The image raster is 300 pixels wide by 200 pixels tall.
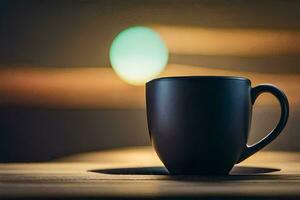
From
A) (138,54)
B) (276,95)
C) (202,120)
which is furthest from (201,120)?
(138,54)

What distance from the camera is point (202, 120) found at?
0.71 metres

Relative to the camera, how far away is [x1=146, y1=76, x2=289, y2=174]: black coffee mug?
0.71 meters

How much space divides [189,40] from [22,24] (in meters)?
0.34

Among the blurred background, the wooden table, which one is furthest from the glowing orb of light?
the wooden table

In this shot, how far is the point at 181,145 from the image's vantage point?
72 centimetres

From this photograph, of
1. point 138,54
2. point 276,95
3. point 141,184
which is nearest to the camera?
point 141,184

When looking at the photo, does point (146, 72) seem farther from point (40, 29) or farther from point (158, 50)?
Result: point (40, 29)

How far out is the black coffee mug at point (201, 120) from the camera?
71 centimetres

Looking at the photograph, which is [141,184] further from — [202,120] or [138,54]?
[138,54]

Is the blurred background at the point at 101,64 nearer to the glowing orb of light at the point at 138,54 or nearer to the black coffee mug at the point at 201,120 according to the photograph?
the glowing orb of light at the point at 138,54

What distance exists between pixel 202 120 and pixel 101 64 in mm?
445

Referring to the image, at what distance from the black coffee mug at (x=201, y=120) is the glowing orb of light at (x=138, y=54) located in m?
0.35

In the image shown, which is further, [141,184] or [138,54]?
[138,54]

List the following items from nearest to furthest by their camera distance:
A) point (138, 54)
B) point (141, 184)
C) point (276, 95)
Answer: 1. point (141, 184)
2. point (276, 95)
3. point (138, 54)
